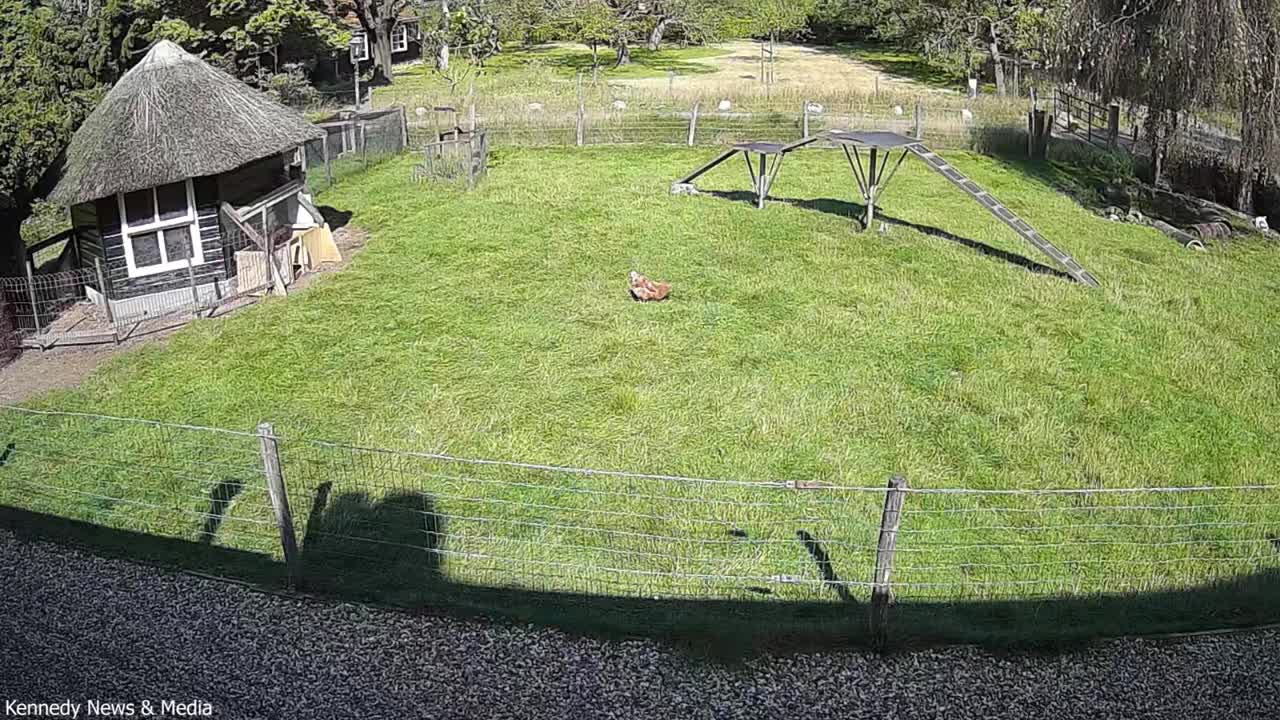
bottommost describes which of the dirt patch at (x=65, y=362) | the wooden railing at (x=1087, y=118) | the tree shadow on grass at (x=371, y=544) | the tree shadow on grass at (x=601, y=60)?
the dirt patch at (x=65, y=362)

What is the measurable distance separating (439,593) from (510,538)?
82 cm

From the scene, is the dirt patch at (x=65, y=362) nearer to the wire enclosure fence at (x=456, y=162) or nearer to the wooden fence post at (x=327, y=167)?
the wooden fence post at (x=327, y=167)

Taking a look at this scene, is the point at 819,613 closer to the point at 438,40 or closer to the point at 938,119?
the point at 938,119

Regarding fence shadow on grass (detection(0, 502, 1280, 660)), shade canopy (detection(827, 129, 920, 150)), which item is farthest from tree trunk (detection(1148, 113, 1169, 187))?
fence shadow on grass (detection(0, 502, 1280, 660))

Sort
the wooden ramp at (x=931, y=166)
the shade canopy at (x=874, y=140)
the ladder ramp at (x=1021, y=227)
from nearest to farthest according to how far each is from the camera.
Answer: the ladder ramp at (x=1021, y=227)
the wooden ramp at (x=931, y=166)
the shade canopy at (x=874, y=140)

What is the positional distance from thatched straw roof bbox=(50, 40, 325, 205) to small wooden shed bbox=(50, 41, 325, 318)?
16 millimetres

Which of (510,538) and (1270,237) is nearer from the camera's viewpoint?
(510,538)

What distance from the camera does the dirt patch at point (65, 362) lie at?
427 inches

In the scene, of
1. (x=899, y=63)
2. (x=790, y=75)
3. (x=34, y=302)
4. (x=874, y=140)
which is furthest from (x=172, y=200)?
(x=899, y=63)

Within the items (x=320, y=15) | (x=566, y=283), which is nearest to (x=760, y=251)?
(x=566, y=283)

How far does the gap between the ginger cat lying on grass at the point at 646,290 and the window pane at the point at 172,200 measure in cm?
587

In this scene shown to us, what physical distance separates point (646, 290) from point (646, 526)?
596cm

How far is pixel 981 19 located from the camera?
31125 mm

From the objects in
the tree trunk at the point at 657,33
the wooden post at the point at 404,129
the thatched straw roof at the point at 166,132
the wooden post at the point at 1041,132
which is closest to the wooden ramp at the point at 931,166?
the wooden post at the point at 1041,132
